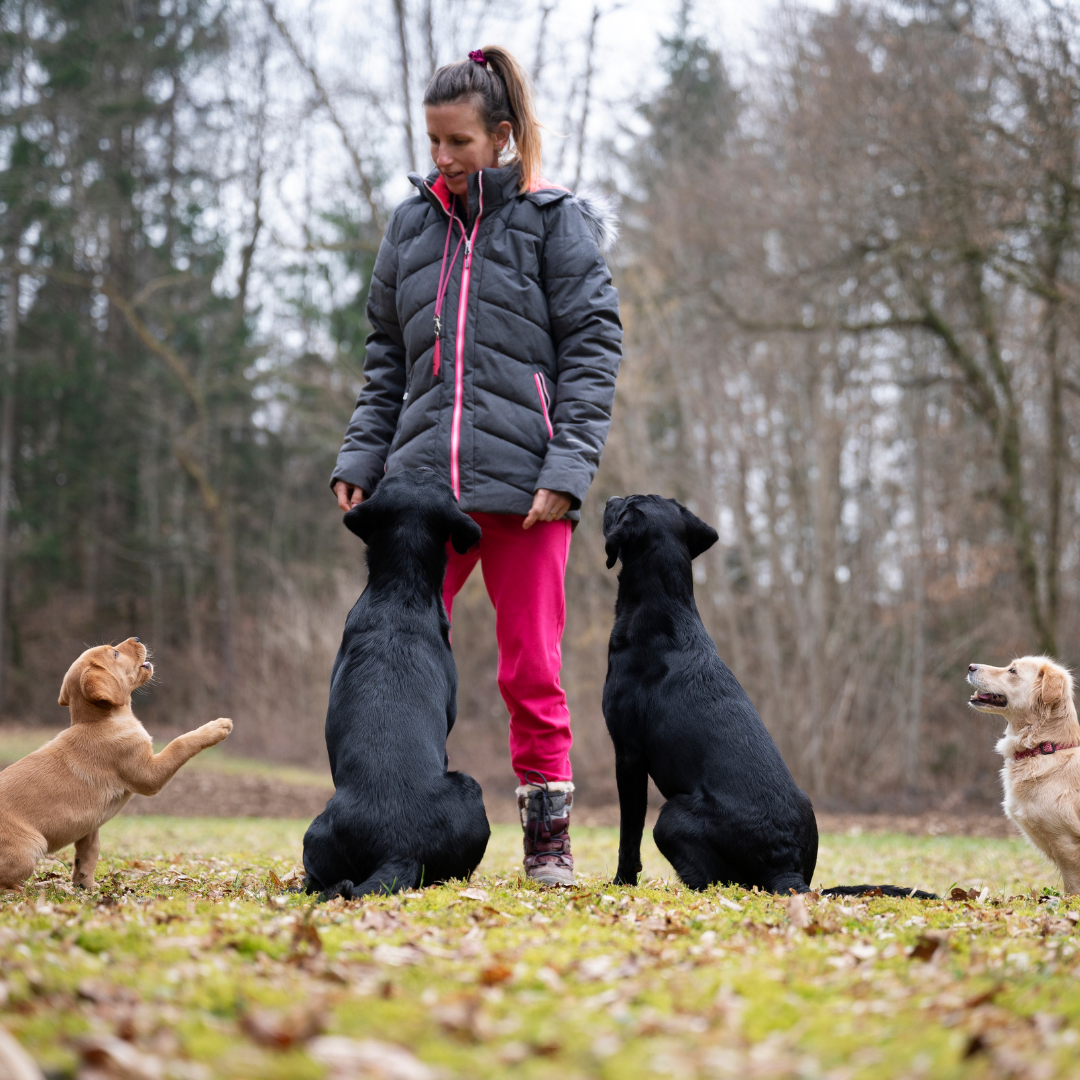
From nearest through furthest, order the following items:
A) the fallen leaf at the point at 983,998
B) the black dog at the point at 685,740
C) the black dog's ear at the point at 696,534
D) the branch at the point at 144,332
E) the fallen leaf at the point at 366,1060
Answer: the fallen leaf at the point at 366,1060
the fallen leaf at the point at 983,998
the black dog at the point at 685,740
the black dog's ear at the point at 696,534
the branch at the point at 144,332

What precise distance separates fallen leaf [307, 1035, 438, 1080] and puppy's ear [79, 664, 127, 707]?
2.44m

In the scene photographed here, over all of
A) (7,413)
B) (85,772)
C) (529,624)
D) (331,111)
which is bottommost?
(85,772)

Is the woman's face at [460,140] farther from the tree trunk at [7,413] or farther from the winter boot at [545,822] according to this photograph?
the tree trunk at [7,413]

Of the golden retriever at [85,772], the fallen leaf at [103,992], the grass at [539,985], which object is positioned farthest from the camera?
the golden retriever at [85,772]

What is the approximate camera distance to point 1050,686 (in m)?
4.77

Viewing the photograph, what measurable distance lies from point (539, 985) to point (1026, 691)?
10.8 ft

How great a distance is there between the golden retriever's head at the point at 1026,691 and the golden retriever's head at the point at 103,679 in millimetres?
3570

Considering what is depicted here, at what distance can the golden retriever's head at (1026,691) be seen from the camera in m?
4.77

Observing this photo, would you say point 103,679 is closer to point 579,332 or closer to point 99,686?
point 99,686

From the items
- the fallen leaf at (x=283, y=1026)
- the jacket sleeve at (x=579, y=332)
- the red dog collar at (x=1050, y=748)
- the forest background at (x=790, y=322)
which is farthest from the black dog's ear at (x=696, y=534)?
the forest background at (x=790, y=322)

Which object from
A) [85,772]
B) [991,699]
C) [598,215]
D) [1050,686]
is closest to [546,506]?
[598,215]

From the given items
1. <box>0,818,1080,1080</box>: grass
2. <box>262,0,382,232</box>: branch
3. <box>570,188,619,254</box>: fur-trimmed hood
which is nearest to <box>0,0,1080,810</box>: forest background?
<box>262,0,382,232</box>: branch

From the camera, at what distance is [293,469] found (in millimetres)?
25516

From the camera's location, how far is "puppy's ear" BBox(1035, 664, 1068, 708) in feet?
15.6
